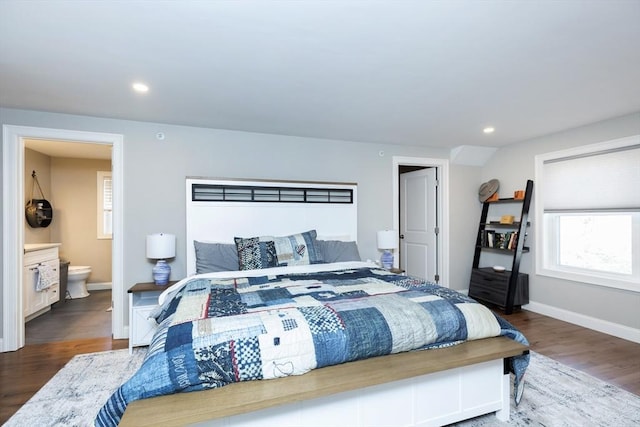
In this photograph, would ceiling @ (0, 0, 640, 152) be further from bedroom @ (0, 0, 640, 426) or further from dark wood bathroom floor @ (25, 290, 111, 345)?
dark wood bathroom floor @ (25, 290, 111, 345)

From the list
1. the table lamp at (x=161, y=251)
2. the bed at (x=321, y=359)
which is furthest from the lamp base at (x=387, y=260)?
the table lamp at (x=161, y=251)

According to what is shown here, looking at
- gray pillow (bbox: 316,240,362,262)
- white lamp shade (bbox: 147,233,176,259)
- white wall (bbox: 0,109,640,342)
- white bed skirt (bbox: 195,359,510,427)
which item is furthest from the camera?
gray pillow (bbox: 316,240,362,262)

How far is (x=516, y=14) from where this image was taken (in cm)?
158

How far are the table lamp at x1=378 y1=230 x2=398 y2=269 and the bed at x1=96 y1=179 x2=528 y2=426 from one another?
4.99 ft

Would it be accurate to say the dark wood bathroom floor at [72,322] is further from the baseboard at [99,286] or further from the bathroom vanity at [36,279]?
the baseboard at [99,286]

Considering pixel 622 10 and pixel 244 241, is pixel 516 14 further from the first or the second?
pixel 244 241

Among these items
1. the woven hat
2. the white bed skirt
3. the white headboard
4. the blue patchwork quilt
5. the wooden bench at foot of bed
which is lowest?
the white bed skirt

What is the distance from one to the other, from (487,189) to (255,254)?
3.58 meters

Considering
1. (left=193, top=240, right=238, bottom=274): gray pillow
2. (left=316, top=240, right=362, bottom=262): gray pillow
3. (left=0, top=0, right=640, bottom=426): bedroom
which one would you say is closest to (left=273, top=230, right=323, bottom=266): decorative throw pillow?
(left=316, top=240, right=362, bottom=262): gray pillow

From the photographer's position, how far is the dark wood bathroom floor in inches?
131

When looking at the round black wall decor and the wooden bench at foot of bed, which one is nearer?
the wooden bench at foot of bed

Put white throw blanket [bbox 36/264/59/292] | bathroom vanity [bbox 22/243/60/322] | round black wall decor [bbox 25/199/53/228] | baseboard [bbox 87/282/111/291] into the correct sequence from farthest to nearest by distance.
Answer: baseboard [bbox 87/282/111/291] < round black wall decor [bbox 25/199/53/228] < white throw blanket [bbox 36/264/59/292] < bathroom vanity [bbox 22/243/60/322]

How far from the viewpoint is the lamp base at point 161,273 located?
3098 mm

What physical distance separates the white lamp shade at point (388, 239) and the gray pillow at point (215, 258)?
→ 5.98 feet
